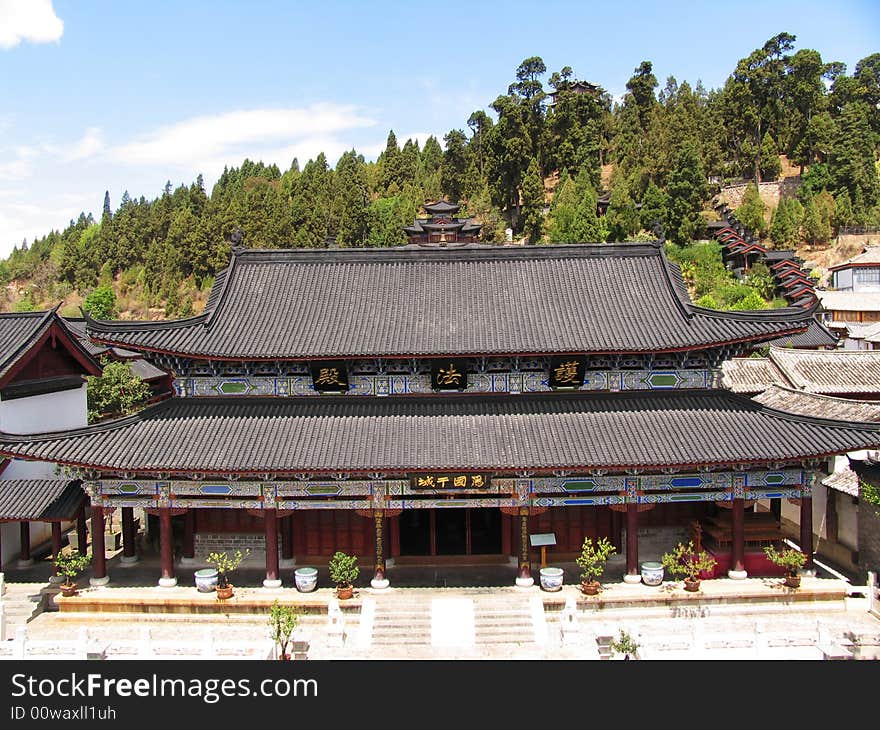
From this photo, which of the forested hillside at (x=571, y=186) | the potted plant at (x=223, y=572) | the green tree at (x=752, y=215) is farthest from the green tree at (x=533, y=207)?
the potted plant at (x=223, y=572)

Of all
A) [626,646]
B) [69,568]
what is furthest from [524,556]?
[69,568]

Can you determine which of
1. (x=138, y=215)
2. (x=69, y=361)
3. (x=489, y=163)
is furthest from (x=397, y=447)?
(x=138, y=215)

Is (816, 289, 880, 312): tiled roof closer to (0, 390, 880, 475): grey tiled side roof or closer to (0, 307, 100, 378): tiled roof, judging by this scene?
(0, 390, 880, 475): grey tiled side roof

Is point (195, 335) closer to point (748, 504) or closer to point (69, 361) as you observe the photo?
point (69, 361)

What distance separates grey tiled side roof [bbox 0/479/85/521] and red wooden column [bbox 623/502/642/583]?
1555cm

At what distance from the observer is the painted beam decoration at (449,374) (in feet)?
62.9

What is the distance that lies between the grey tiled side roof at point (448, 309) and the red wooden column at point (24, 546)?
7923 mm

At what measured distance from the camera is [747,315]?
18.6 metres

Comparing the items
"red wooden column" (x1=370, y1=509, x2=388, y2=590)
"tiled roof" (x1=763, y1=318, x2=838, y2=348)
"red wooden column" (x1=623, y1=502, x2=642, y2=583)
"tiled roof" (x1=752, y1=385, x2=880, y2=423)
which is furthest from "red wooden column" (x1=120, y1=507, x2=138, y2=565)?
"tiled roof" (x1=763, y1=318, x2=838, y2=348)

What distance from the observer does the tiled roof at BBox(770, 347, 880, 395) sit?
109 ft

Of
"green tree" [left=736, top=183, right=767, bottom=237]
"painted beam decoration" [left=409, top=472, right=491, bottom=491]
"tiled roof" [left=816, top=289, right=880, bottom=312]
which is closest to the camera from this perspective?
"painted beam decoration" [left=409, top=472, right=491, bottom=491]

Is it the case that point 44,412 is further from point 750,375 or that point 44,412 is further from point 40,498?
point 750,375

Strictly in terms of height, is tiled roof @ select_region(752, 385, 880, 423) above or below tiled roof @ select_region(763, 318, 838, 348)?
below

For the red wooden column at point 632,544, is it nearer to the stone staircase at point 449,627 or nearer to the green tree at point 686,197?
the stone staircase at point 449,627
